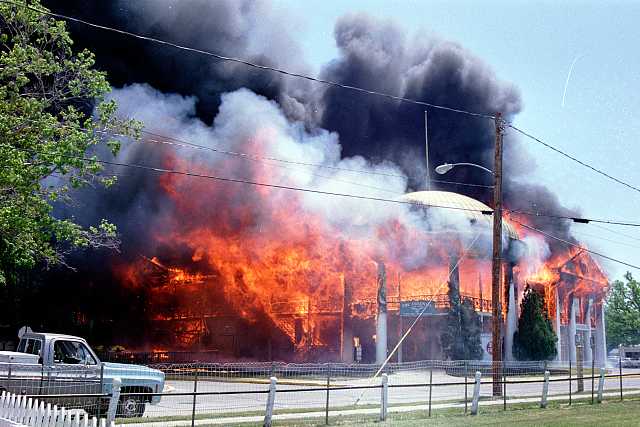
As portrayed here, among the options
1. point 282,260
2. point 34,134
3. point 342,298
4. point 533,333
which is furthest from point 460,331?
point 34,134

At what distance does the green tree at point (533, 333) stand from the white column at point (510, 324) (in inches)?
19.1

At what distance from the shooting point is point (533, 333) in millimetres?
54469

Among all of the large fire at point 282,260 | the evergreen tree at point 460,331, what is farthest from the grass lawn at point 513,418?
the large fire at point 282,260

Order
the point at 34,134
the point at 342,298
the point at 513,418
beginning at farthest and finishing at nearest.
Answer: the point at 342,298
the point at 34,134
the point at 513,418

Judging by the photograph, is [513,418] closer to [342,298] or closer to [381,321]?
[381,321]

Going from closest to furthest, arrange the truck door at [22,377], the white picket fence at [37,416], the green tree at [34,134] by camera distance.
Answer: the white picket fence at [37,416]
the truck door at [22,377]
the green tree at [34,134]

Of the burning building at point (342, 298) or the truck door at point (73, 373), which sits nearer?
the truck door at point (73, 373)

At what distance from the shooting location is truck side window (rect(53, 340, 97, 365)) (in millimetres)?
16578

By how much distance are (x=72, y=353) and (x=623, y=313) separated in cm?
10159

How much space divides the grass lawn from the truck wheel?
334 cm

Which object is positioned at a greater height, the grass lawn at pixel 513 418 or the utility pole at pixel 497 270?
the utility pole at pixel 497 270

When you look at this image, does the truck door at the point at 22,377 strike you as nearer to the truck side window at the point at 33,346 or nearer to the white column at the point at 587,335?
the truck side window at the point at 33,346

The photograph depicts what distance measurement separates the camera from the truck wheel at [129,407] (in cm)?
1605

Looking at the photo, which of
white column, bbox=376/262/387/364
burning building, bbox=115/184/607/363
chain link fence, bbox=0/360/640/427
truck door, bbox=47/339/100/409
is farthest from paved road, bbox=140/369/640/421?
burning building, bbox=115/184/607/363
